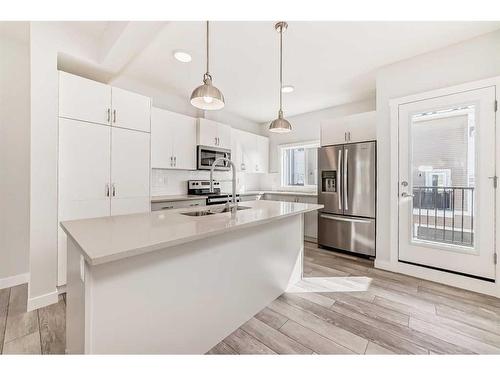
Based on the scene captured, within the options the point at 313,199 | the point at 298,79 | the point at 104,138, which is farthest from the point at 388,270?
the point at 104,138

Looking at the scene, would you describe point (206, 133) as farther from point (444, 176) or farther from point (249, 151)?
point (444, 176)

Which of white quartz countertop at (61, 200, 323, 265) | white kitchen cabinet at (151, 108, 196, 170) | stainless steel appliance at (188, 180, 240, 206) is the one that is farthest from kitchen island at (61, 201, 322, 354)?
stainless steel appliance at (188, 180, 240, 206)

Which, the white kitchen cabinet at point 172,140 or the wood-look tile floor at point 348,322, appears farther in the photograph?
the white kitchen cabinet at point 172,140

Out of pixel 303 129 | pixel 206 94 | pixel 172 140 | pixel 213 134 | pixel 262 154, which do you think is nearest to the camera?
pixel 206 94

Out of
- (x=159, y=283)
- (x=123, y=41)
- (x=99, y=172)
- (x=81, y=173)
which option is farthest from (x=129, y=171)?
(x=159, y=283)

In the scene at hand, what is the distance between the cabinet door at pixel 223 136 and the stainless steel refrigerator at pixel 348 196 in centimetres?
169

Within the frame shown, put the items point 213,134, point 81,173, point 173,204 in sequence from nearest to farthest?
point 81,173 < point 173,204 < point 213,134

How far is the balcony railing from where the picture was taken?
2406 mm

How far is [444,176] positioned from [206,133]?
3.29 meters

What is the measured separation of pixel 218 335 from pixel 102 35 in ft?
10.1

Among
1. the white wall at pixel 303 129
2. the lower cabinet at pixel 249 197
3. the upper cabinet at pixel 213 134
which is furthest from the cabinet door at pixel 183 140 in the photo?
the white wall at pixel 303 129

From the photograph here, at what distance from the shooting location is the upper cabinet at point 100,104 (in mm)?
2268

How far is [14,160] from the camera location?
2508 mm

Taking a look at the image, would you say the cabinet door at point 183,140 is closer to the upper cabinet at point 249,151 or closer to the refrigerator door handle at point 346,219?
the upper cabinet at point 249,151
